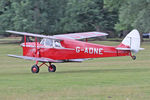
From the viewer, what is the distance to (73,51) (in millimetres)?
22156

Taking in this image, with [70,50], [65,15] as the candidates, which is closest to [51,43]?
[70,50]

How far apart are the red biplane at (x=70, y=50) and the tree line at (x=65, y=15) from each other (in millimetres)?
34364

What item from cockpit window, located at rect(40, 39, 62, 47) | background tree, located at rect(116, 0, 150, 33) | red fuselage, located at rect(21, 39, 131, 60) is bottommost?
red fuselage, located at rect(21, 39, 131, 60)

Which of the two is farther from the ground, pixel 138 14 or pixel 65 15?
pixel 65 15

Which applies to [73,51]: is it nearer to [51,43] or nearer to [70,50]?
[70,50]

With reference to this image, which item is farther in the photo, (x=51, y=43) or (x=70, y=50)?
(x=51, y=43)

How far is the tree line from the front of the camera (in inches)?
2488

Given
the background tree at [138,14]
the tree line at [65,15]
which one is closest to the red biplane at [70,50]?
the background tree at [138,14]

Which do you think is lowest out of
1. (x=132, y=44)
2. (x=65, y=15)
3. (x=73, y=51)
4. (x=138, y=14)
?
(x=73, y=51)

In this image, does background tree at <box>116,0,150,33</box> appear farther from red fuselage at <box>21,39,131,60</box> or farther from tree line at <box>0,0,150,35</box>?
red fuselage at <box>21,39,131,60</box>

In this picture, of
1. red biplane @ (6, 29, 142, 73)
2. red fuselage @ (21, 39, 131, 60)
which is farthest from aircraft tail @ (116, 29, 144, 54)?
red fuselage @ (21, 39, 131, 60)

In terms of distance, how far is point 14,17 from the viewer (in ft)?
217

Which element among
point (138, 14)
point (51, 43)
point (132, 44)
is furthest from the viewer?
point (138, 14)

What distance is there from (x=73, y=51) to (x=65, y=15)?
48.9 metres
